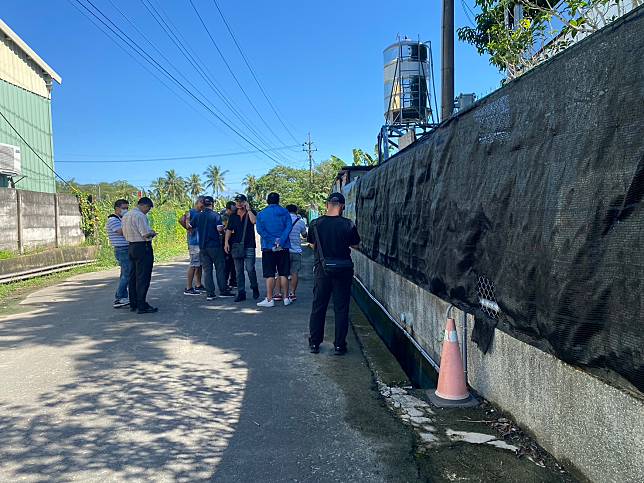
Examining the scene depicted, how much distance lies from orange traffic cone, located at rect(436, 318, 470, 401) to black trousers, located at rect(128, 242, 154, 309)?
16.6ft

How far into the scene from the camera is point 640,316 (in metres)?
2.00

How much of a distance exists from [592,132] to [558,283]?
0.75m

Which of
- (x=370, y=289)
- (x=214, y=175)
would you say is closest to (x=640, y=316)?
(x=370, y=289)

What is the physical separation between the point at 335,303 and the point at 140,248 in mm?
3608

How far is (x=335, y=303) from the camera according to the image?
559 cm

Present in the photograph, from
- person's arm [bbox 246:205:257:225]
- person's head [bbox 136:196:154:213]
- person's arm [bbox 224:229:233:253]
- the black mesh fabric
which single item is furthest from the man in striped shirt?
the black mesh fabric

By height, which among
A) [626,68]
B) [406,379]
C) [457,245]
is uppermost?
[626,68]

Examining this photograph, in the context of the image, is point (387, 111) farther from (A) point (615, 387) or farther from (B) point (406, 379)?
(A) point (615, 387)

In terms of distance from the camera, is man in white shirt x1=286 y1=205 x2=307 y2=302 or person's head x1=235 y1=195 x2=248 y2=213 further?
person's head x1=235 y1=195 x2=248 y2=213

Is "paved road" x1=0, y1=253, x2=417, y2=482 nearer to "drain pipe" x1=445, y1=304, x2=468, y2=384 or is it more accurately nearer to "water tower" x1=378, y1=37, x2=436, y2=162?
"drain pipe" x1=445, y1=304, x2=468, y2=384

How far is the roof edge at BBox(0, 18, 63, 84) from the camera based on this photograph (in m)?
20.0

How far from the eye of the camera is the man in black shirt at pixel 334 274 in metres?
5.58

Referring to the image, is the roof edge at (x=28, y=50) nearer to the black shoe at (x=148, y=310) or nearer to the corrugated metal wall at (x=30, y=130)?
the corrugated metal wall at (x=30, y=130)

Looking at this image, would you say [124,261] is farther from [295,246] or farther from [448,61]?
[448,61]
